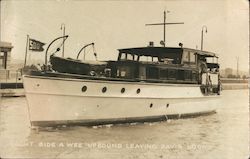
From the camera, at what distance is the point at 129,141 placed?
9.44 m

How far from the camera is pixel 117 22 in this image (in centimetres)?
998

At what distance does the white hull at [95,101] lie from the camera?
9.91 meters

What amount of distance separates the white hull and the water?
0.33 m

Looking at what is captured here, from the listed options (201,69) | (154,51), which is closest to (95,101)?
(154,51)

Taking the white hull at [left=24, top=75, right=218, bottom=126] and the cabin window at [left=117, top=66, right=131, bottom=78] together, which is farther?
the cabin window at [left=117, top=66, right=131, bottom=78]

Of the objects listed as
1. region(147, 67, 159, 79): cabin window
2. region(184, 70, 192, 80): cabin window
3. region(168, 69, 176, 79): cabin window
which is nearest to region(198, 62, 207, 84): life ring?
region(184, 70, 192, 80): cabin window

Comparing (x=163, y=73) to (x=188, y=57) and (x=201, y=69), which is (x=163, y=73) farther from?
Result: (x=201, y=69)

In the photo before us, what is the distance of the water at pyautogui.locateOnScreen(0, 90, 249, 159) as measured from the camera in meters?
7.91

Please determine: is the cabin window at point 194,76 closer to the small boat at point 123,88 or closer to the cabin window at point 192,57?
the small boat at point 123,88

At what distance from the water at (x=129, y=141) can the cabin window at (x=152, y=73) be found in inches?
65.9

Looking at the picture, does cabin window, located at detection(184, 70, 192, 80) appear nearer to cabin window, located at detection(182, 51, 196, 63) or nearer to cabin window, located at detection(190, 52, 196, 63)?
cabin window, located at detection(182, 51, 196, 63)

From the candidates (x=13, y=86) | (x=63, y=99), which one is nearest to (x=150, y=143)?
(x=63, y=99)

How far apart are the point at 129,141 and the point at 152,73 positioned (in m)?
3.45

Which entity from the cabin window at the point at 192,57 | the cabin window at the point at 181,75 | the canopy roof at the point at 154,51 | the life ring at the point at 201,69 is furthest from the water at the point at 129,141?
the canopy roof at the point at 154,51
